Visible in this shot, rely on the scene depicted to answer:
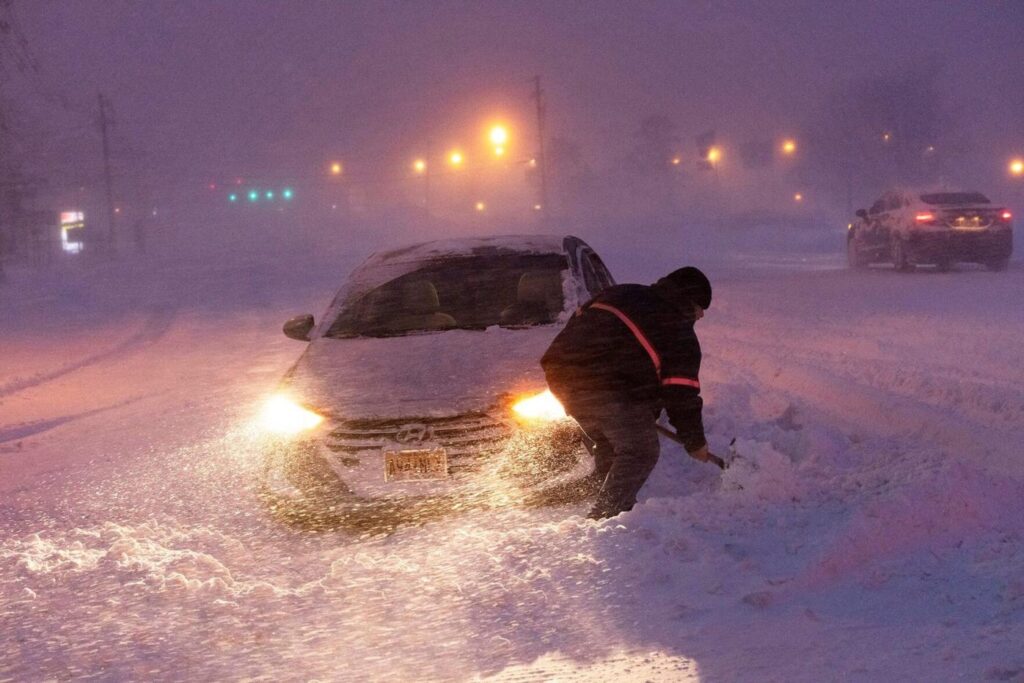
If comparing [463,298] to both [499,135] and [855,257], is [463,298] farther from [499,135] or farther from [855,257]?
[499,135]

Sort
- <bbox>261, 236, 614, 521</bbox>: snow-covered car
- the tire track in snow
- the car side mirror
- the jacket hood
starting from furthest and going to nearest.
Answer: the tire track in snow < the car side mirror < <bbox>261, 236, 614, 521</bbox>: snow-covered car < the jacket hood

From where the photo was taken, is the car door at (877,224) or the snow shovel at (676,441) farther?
the car door at (877,224)

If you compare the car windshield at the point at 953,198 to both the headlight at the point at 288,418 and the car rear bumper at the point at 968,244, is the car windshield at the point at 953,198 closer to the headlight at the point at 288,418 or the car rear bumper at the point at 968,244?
the car rear bumper at the point at 968,244

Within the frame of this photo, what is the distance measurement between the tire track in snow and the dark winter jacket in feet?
30.9

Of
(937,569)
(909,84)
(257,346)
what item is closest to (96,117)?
(257,346)

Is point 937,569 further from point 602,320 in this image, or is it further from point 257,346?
point 257,346

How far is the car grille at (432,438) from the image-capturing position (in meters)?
5.01

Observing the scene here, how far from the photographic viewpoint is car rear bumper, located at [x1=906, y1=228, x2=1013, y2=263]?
18.4 meters

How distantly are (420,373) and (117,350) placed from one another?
480 inches

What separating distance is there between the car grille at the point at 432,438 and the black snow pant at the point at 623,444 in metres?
0.47

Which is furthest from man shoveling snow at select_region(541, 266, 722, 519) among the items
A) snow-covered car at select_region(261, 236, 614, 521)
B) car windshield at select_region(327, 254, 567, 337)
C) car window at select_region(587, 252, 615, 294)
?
car window at select_region(587, 252, 615, 294)

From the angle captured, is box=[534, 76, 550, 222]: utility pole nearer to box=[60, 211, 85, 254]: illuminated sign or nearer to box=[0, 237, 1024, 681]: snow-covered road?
box=[60, 211, 85, 254]: illuminated sign

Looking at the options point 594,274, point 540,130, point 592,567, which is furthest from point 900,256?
point 540,130

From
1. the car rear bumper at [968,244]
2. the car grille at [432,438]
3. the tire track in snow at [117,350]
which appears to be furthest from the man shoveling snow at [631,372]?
the car rear bumper at [968,244]
